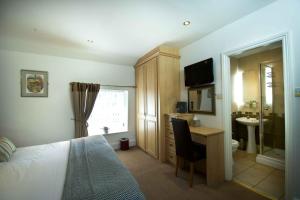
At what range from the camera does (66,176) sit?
1243 mm

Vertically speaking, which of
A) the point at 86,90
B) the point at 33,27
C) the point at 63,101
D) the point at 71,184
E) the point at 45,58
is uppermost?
the point at 33,27

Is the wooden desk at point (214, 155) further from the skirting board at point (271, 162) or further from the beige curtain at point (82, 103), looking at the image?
the beige curtain at point (82, 103)

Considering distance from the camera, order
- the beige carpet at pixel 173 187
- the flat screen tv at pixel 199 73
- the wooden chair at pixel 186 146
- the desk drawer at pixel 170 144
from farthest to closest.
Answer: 1. the desk drawer at pixel 170 144
2. the flat screen tv at pixel 199 73
3. the wooden chair at pixel 186 146
4. the beige carpet at pixel 173 187

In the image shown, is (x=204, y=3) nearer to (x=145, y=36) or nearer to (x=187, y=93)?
(x=145, y=36)

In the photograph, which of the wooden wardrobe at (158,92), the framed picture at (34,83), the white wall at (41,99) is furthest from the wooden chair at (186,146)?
the framed picture at (34,83)

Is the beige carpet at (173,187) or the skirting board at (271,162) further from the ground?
the skirting board at (271,162)

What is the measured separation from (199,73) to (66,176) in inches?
97.8

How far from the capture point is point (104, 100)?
12.3 feet

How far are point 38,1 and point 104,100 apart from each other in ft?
7.99

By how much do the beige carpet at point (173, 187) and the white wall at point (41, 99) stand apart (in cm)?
198

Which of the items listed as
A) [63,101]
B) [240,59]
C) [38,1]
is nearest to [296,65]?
[240,59]

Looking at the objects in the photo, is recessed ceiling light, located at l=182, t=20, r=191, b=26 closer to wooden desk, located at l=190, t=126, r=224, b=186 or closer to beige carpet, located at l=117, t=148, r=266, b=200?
wooden desk, located at l=190, t=126, r=224, b=186

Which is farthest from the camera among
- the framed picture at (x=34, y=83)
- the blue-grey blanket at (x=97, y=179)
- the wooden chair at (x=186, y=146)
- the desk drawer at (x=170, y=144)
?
the framed picture at (x=34, y=83)

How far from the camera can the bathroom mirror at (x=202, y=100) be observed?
2.48 metres
